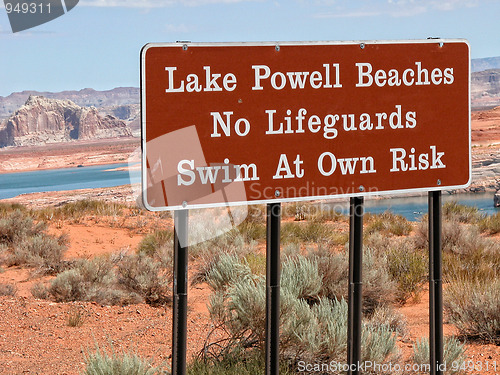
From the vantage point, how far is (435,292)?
436cm

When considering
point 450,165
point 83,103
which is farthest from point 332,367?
point 83,103

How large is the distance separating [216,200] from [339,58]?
1159 millimetres

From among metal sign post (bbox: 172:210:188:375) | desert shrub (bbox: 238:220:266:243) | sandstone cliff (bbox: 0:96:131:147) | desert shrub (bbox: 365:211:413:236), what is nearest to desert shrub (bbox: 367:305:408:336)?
metal sign post (bbox: 172:210:188:375)

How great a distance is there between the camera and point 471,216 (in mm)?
17719

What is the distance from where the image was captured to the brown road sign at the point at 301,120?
134 inches

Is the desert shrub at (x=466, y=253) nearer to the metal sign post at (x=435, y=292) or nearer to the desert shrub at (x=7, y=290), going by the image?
the metal sign post at (x=435, y=292)

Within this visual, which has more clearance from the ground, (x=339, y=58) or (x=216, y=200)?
(x=339, y=58)

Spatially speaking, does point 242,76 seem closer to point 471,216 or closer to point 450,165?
point 450,165

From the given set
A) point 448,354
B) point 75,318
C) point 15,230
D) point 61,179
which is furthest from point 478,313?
point 61,179

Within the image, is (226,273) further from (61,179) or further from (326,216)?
(61,179)

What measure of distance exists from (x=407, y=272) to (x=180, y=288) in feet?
21.3

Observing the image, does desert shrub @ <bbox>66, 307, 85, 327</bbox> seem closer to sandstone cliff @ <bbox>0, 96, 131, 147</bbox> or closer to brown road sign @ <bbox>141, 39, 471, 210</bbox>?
brown road sign @ <bbox>141, 39, 471, 210</bbox>

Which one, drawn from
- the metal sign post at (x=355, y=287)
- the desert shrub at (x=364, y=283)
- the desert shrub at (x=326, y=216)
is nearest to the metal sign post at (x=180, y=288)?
the metal sign post at (x=355, y=287)

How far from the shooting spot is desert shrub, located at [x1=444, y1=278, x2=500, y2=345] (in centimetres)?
678
